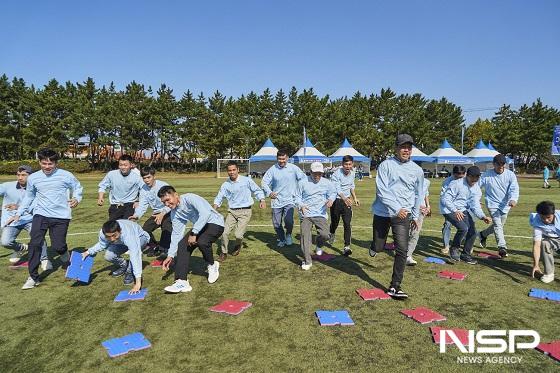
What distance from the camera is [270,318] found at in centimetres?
493

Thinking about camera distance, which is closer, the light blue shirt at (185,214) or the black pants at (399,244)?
the black pants at (399,244)

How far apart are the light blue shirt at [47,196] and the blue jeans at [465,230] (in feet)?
24.2

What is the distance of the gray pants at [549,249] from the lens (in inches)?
242

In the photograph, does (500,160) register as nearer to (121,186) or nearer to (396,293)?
(396,293)

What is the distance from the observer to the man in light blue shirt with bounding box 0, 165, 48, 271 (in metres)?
7.05

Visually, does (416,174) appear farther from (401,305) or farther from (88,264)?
(88,264)

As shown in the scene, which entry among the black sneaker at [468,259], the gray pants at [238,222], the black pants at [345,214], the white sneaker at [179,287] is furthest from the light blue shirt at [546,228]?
the white sneaker at [179,287]

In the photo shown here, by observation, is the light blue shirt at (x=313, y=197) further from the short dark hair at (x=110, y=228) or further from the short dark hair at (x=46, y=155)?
the short dark hair at (x=46, y=155)

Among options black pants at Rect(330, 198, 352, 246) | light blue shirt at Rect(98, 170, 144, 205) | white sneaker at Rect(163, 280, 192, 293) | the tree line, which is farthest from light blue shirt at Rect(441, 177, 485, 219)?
the tree line

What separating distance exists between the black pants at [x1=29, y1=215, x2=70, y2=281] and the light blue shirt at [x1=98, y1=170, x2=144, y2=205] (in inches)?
51.2

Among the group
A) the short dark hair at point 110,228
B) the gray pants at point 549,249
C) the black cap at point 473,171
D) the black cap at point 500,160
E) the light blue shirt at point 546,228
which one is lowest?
the gray pants at point 549,249

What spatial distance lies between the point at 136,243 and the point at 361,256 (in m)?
4.59

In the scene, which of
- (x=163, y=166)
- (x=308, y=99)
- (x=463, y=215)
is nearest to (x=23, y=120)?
(x=163, y=166)

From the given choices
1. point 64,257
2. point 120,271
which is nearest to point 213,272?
point 120,271
